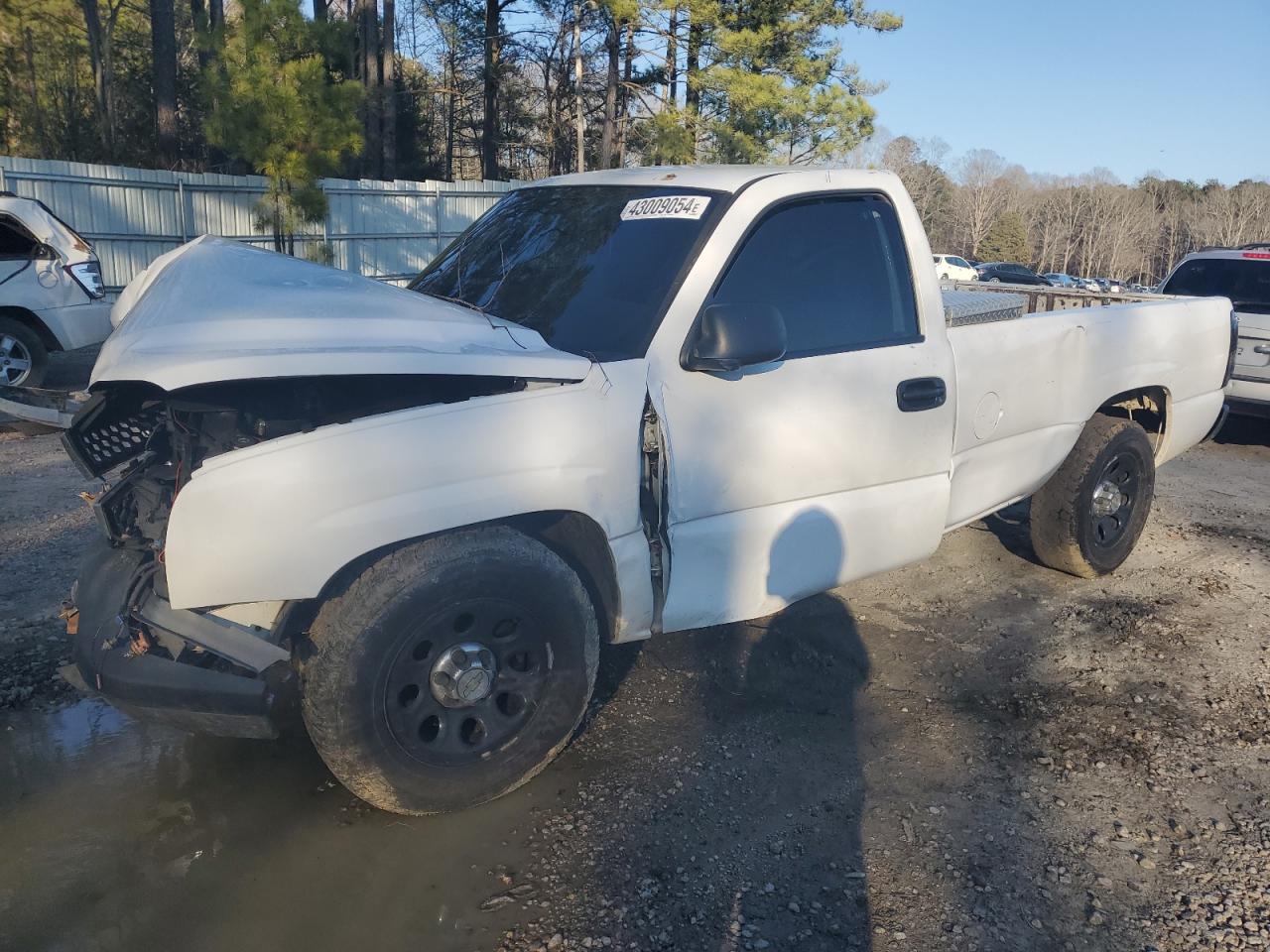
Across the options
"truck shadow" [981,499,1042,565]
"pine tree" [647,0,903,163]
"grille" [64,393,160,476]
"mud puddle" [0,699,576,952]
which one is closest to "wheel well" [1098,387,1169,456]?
"truck shadow" [981,499,1042,565]

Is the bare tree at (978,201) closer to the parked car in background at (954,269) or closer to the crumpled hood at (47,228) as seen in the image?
the parked car in background at (954,269)

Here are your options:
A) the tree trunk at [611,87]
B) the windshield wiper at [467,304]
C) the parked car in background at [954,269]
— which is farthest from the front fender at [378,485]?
the parked car in background at [954,269]

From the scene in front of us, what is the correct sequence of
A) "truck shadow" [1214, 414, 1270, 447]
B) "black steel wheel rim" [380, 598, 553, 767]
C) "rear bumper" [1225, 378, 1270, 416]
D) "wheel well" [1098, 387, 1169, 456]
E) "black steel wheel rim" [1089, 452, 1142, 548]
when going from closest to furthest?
"black steel wheel rim" [380, 598, 553, 767] < "black steel wheel rim" [1089, 452, 1142, 548] < "wheel well" [1098, 387, 1169, 456] < "rear bumper" [1225, 378, 1270, 416] < "truck shadow" [1214, 414, 1270, 447]

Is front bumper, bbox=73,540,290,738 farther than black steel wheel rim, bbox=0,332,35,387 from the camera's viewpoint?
No

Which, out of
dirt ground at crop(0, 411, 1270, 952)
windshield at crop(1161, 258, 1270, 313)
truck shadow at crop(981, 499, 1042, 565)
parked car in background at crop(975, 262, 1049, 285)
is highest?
parked car in background at crop(975, 262, 1049, 285)

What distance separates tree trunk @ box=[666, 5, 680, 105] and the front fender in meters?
21.3

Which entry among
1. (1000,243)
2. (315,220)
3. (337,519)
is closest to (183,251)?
(337,519)

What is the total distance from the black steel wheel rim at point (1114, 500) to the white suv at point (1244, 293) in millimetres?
4455

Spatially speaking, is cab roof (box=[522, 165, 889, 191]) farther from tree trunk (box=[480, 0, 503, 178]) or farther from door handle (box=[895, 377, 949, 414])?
tree trunk (box=[480, 0, 503, 178])

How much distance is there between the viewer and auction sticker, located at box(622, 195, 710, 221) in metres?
3.60

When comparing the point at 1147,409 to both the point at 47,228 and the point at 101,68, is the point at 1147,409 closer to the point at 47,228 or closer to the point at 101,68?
the point at 47,228

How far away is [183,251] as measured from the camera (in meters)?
3.82

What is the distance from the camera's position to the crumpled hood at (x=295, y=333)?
2.66 metres

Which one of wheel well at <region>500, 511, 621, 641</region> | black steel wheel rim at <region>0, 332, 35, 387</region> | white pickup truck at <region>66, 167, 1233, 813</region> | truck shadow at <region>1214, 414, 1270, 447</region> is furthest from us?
truck shadow at <region>1214, 414, 1270, 447</region>
